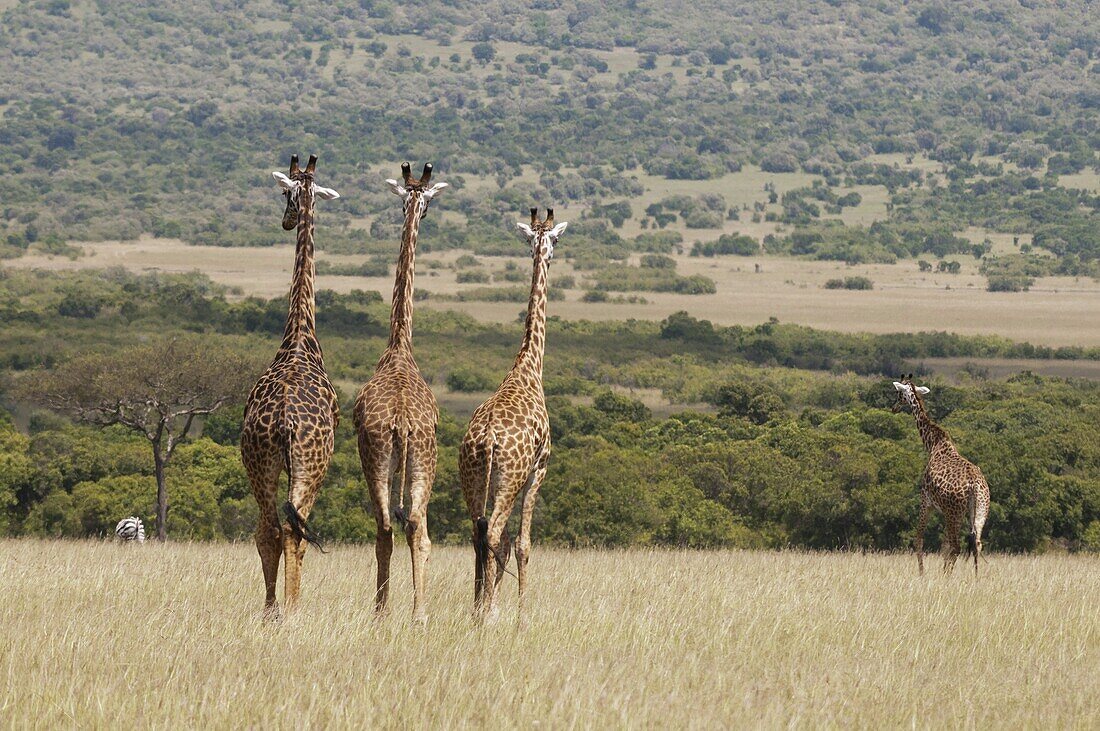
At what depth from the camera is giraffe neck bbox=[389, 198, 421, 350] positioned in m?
12.0

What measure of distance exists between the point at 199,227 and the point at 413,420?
515 feet

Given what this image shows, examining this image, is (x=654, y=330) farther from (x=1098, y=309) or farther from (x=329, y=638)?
(x=329, y=638)

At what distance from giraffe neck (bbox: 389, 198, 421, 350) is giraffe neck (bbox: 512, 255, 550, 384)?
857 millimetres

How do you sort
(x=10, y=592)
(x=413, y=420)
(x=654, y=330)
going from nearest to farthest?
(x=413, y=420)
(x=10, y=592)
(x=654, y=330)

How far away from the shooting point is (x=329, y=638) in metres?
9.65

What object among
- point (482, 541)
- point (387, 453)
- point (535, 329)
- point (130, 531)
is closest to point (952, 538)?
point (535, 329)

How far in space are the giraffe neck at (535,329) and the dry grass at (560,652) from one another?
→ 5.70 ft

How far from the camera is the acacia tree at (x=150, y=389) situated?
2580 cm

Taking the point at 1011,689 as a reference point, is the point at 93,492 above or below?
below

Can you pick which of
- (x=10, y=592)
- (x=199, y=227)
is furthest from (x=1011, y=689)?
(x=199, y=227)

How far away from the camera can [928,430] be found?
17.4 meters

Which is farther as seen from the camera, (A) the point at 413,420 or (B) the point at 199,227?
(B) the point at 199,227

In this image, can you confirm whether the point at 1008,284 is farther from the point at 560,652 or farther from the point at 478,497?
the point at 560,652

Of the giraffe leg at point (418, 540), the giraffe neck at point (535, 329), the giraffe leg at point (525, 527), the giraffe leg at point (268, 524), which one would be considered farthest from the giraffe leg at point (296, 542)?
the giraffe neck at point (535, 329)
